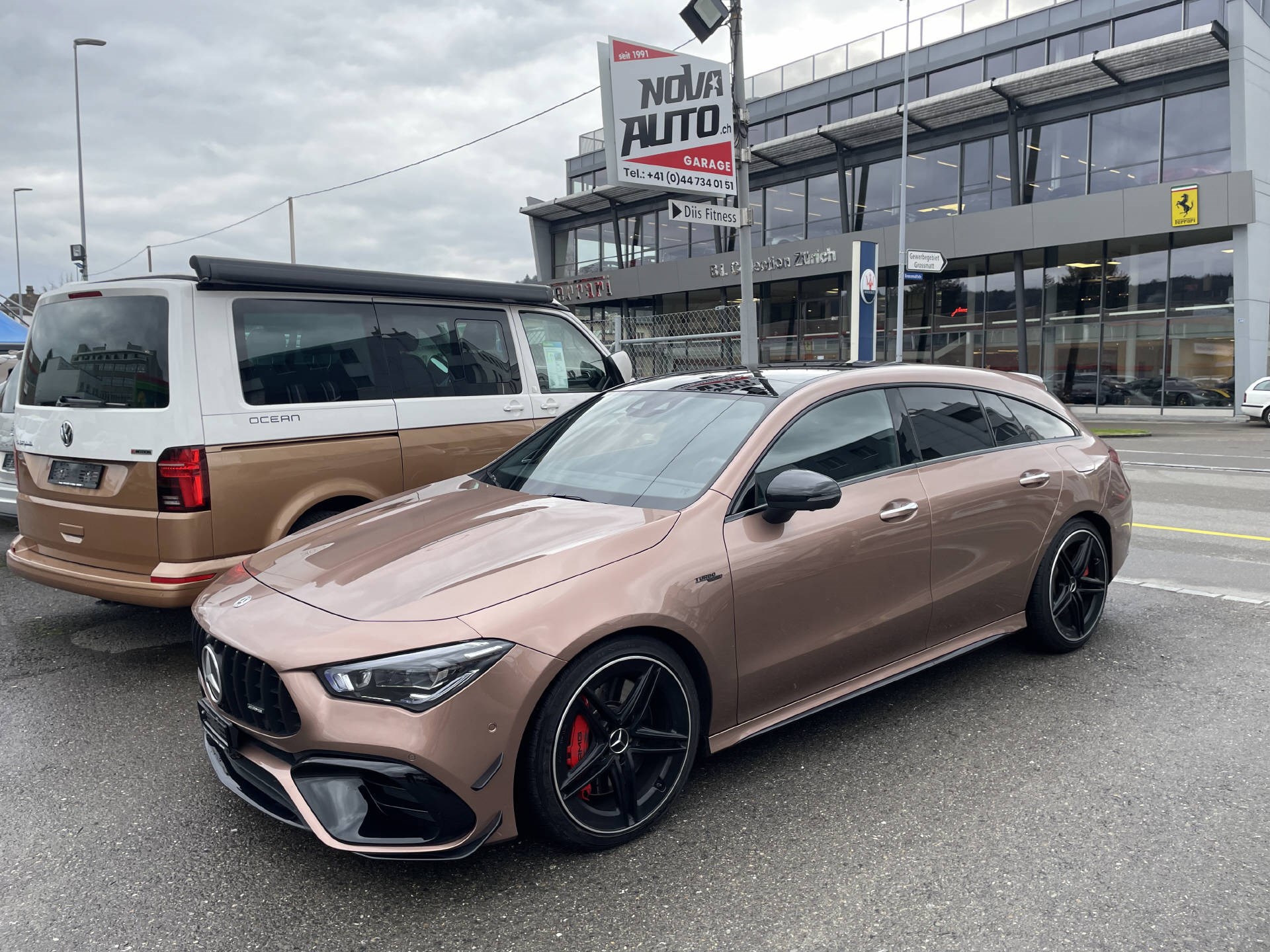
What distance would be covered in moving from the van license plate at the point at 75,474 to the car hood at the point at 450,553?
5.26 ft

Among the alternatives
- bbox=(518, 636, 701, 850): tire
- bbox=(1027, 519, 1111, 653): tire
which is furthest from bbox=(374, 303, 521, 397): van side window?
bbox=(1027, 519, 1111, 653): tire

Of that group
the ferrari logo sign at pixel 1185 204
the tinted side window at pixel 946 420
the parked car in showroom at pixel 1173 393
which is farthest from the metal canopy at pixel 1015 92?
the tinted side window at pixel 946 420

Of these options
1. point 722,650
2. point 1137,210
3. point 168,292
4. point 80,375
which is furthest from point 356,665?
point 1137,210

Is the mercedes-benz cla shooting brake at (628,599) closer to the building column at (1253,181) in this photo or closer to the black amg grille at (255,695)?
the black amg grille at (255,695)

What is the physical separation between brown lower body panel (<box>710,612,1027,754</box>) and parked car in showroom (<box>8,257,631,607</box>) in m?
2.72

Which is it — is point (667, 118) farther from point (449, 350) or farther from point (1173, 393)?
point (1173, 393)

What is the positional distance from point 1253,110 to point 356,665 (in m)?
27.4

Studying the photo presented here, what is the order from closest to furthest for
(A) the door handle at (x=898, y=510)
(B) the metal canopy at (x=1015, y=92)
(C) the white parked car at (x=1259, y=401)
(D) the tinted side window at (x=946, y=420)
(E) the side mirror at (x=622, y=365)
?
(A) the door handle at (x=898, y=510)
(D) the tinted side window at (x=946, y=420)
(E) the side mirror at (x=622, y=365)
(C) the white parked car at (x=1259, y=401)
(B) the metal canopy at (x=1015, y=92)

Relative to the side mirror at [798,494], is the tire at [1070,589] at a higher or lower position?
lower

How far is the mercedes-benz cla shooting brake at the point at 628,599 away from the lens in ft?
8.14

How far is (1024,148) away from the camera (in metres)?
25.9

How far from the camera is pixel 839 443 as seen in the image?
3.69 m

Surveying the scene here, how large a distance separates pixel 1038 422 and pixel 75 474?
5.04m

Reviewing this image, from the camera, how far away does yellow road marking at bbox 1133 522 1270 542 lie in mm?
7426
